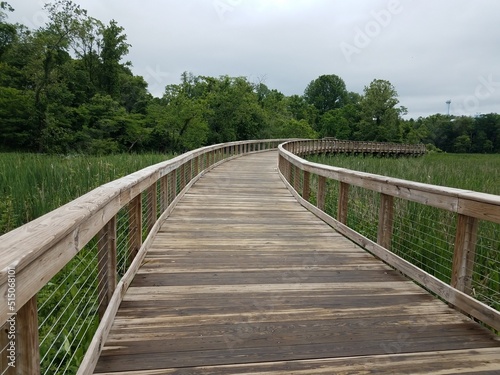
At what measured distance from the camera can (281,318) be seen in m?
2.80

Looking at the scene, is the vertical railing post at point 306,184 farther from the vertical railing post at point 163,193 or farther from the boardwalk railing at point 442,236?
the vertical railing post at point 163,193

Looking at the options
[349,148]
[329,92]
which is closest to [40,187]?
[349,148]

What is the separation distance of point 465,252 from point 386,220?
132cm

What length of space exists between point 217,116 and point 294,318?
38047 millimetres

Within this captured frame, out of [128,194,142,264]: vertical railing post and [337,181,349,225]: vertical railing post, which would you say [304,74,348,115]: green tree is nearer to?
[337,181,349,225]: vertical railing post

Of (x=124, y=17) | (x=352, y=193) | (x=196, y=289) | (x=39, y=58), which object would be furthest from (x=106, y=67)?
(x=196, y=289)

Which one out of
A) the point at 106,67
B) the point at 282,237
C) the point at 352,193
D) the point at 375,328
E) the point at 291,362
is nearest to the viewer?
the point at 291,362

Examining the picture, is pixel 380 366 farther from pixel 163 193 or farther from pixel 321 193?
pixel 321 193

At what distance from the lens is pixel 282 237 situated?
17.0 feet

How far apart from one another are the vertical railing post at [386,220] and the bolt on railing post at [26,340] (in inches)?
141

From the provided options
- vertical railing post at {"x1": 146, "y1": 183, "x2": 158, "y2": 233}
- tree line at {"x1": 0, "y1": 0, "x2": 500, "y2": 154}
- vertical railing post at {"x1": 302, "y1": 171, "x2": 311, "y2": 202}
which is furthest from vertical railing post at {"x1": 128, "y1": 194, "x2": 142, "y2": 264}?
tree line at {"x1": 0, "y1": 0, "x2": 500, "y2": 154}

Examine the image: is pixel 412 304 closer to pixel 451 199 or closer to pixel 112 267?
pixel 451 199

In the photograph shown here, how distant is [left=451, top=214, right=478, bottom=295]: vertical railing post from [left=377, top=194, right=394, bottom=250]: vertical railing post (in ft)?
3.82

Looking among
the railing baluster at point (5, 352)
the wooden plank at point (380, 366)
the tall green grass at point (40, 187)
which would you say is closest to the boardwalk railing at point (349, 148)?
the tall green grass at point (40, 187)
